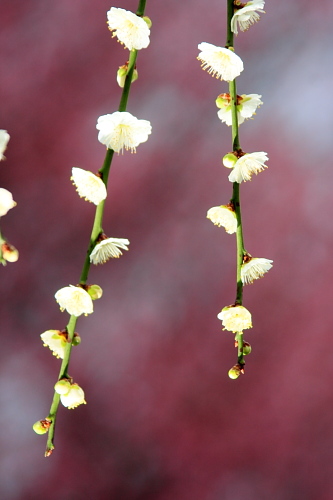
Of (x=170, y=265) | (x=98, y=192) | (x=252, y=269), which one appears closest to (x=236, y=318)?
(x=252, y=269)

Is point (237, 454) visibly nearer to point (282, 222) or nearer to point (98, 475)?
point (98, 475)

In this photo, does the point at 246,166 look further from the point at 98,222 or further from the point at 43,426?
the point at 43,426

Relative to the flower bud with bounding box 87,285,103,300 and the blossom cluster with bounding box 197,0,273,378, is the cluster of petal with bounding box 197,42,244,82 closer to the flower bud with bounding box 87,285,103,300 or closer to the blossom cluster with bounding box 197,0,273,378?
the blossom cluster with bounding box 197,0,273,378

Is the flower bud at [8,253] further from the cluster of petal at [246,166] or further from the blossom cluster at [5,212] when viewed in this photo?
the cluster of petal at [246,166]

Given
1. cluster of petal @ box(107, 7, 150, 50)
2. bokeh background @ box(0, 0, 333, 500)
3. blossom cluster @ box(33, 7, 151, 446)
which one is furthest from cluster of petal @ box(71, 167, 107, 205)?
bokeh background @ box(0, 0, 333, 500)

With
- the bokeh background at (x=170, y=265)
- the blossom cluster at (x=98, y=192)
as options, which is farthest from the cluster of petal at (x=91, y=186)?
the bokeh background at (x=170, y=265)

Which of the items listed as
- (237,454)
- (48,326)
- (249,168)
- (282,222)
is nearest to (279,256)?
(282,222)

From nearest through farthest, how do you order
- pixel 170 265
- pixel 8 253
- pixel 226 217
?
pixel 8 253 < pixel 226 217 < pixel 170 265
